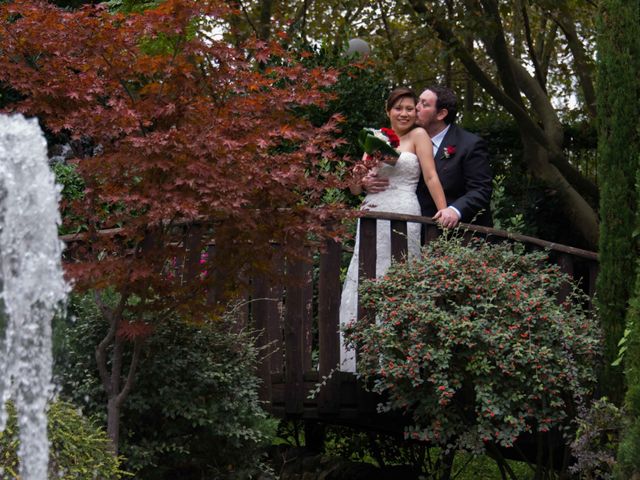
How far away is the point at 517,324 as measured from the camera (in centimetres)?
616

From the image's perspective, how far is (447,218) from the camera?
22.9ft

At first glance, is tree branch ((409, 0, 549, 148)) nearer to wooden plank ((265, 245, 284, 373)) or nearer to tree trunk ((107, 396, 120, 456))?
wooden plank ((265, 245, 284, 373))

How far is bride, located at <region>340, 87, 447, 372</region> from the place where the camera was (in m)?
7.14

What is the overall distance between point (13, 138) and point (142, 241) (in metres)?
1.01

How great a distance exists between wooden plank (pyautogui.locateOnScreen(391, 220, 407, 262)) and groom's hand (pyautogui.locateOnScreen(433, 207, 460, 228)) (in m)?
0.22

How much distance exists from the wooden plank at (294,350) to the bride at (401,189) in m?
0.30

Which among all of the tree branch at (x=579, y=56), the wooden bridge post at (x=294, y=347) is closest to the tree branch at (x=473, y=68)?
the tree branch at (x=579, y=56)

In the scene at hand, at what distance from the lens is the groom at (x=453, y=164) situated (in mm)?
7234

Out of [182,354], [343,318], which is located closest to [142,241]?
[182,354]

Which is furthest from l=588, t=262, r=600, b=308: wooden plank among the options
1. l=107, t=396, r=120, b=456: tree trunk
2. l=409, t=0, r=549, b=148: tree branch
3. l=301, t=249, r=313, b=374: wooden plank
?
l=107, t=396, r=120, b=456: tree trunk

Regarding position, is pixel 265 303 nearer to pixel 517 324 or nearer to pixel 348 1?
pixel 517 324

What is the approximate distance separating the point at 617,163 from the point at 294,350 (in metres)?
2.35

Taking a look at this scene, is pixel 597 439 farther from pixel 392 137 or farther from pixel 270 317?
pixel 392 137

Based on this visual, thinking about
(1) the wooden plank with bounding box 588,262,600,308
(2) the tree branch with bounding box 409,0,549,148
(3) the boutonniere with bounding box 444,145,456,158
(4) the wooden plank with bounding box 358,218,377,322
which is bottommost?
(1) the wooden plank with bounding box 588,262,600,308
